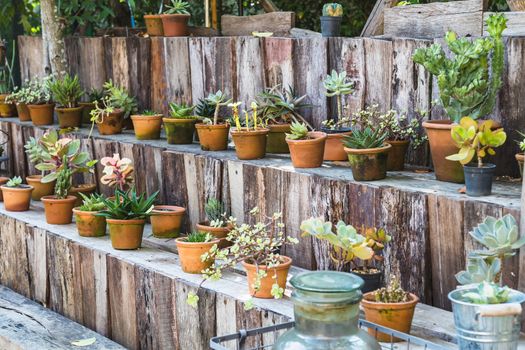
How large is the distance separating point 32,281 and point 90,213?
627 millimetres

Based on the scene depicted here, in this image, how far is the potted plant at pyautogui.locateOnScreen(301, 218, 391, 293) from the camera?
307 cm

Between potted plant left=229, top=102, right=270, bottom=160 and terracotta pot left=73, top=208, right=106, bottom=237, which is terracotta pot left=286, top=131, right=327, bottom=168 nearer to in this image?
potted plant left=229, top=102, right=270, bottom=160

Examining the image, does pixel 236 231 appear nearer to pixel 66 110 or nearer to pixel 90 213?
pixel 90 213

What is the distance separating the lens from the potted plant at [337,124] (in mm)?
4152

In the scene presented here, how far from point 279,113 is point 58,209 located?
1.29 m

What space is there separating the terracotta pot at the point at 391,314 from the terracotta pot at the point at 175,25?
2693 millimetres

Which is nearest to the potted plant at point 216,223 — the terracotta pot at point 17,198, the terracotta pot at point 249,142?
the terracotta pot at point 249,142

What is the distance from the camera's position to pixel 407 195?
3.51 metres

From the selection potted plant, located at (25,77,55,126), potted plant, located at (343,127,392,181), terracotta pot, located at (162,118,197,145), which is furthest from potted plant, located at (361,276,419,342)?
potted plant, located at (25,77,55,126)

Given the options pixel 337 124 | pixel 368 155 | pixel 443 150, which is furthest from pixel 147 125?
pixel 443 150

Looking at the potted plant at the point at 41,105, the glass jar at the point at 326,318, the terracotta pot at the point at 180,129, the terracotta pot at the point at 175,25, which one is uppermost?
the terracotta pot at the point at 175,25

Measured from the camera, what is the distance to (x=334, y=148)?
427 centimetres

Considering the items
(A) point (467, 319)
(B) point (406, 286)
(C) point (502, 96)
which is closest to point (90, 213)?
(B) point (406, 286)

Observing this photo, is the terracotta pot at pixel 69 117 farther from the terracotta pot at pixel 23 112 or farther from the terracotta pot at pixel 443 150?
the terracotta pot at pixel 443 150
